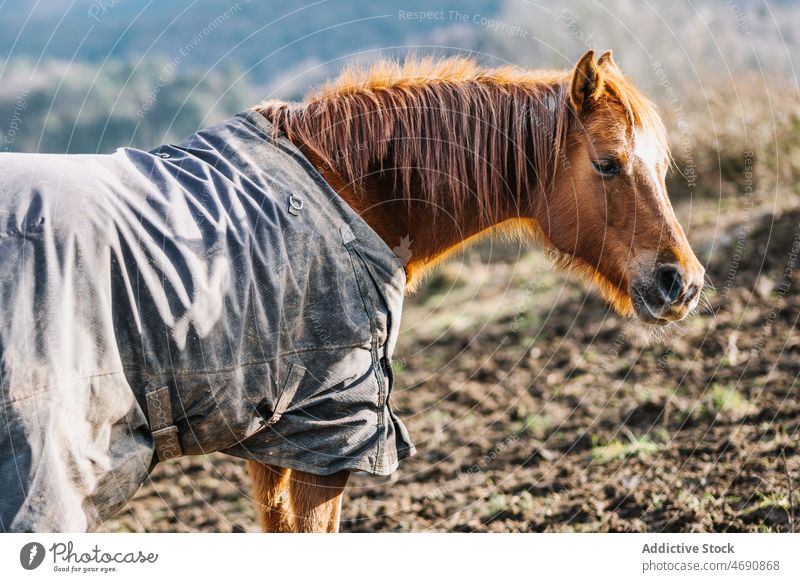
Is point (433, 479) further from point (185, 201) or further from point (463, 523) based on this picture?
point (185, 201)

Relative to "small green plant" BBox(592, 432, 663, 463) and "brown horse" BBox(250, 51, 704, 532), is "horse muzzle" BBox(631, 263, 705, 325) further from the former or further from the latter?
"small green plant" BBox(592, 432, 663, 463)

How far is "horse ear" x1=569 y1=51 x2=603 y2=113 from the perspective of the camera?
11.5 feet

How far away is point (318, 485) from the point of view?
3.22 meters

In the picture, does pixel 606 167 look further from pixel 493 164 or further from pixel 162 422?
pixel 162 422

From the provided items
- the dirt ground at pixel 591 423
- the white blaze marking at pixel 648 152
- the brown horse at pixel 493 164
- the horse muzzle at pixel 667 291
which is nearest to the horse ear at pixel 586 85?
the brown horse at pixel 493 164

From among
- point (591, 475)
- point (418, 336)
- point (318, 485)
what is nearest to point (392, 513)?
point (591, 475)

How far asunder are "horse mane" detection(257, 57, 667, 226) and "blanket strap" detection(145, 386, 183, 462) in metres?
1.30

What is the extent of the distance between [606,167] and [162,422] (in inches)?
94.9

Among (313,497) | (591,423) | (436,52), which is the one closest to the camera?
(313,497)

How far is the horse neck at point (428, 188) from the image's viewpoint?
134 inches

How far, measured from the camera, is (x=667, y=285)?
3535mm

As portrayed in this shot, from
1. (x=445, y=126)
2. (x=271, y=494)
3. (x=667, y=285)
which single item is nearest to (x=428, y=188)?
(x=445, y=126)

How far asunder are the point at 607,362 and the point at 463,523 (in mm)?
2686

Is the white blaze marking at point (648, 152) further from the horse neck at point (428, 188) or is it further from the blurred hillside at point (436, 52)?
the blurred hillside at point (436, 52)
